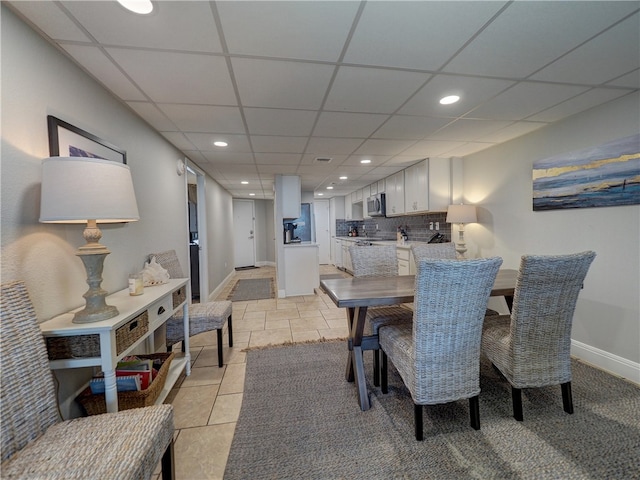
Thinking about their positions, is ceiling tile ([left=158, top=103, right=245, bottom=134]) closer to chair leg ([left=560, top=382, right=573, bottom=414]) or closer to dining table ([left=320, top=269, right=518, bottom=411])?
dining table ([left=320, top=269, right=518, bottom=411])

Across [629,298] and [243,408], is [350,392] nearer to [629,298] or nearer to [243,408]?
[243,408]

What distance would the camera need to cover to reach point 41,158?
1.30 m

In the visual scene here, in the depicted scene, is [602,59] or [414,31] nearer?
[414,31]

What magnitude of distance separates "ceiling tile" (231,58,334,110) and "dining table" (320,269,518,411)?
146 cm

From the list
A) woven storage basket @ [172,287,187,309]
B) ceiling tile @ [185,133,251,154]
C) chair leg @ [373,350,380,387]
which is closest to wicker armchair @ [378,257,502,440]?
chair leg @ [373,350,380,387]

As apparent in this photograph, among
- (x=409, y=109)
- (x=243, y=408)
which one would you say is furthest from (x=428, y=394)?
(x=409, y=109)

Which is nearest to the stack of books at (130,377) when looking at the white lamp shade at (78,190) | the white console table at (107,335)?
the white console table at (107,335)

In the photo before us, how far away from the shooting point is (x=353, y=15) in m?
1.21

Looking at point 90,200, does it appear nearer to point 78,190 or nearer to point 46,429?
point 78,190

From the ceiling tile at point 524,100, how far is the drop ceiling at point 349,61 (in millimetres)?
14

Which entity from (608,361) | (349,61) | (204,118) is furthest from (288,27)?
(608,361)

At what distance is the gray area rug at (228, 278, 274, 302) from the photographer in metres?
4.75

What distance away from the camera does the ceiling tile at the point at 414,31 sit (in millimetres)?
1178

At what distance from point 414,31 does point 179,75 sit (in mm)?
1420
